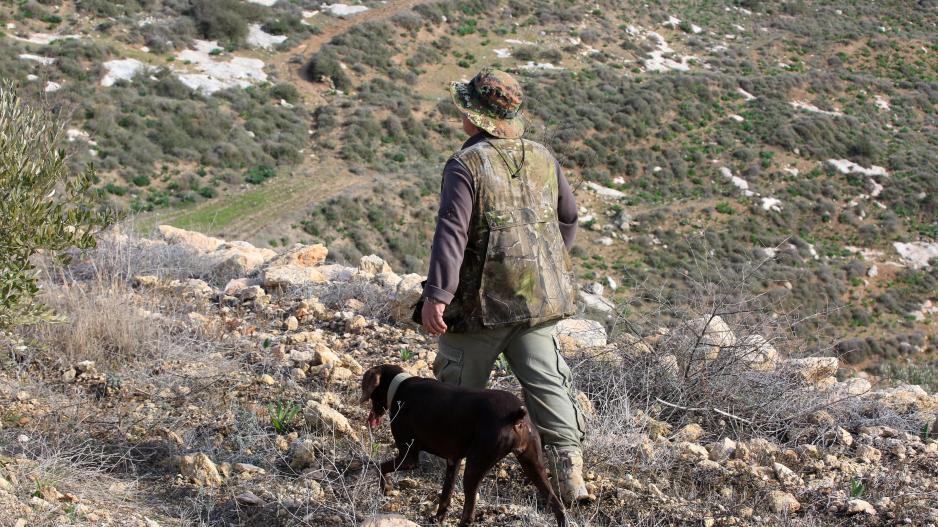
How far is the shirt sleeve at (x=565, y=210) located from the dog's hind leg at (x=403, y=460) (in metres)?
1.07

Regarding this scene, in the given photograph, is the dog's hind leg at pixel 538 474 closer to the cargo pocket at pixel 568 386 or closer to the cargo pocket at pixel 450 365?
the cargo pocket at pixel 568 386

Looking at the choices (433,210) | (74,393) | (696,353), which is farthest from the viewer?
(433,210)

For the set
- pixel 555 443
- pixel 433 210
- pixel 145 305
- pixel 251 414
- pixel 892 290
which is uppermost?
pixel 555 443

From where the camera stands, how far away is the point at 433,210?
2048cm

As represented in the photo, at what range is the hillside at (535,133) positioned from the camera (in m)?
18.8

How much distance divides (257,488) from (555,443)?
Result: 1147mm

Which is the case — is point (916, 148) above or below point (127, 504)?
below

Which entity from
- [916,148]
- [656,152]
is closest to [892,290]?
[656,152]

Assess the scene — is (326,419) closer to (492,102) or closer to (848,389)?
(492,102)

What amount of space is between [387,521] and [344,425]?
88 cm

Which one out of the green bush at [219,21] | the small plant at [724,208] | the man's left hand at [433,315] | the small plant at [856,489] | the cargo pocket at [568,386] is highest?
the man's left hand at [433,315]

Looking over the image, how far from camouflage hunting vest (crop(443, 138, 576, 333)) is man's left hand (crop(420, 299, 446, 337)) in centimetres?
20

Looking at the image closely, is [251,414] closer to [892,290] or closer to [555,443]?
[555,443]

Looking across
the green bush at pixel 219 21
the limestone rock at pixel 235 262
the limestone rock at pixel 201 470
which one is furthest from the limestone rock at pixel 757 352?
the green bush at pixel 219 21
